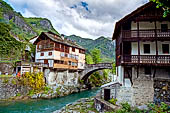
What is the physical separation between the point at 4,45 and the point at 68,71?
17073mm

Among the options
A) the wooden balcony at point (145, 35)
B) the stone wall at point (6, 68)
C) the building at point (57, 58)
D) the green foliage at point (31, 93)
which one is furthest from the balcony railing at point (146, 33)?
the stone wall at point (6, 68)

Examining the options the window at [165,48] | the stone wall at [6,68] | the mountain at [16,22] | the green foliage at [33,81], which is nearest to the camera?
the window at [165,48]

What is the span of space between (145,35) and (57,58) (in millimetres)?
20438

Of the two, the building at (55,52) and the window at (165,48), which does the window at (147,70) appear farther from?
the building at (55,52)

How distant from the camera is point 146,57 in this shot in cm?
1315

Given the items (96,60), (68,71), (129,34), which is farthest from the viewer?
(96,60)

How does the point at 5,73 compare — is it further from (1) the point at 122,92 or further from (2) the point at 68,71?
(1) the point at 122,92

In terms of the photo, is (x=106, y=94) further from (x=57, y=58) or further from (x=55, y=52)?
(x=55, y=52)

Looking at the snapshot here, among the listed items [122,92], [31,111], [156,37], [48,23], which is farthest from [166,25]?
[48,23]

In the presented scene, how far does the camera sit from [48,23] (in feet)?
459

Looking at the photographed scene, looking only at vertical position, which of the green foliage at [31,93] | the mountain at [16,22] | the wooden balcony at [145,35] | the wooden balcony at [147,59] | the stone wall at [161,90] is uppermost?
the mountain at [16,22]

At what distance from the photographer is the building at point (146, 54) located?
42.8 ft

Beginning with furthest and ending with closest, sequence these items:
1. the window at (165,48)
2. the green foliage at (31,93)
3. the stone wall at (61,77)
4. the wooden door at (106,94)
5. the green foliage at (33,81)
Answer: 1. the stone wall at (61,77)
2. the green foliage at (33,81)
3. the green foliage at (31,93)
4. the wooden door at (106,94)
5. the window at (165,48)

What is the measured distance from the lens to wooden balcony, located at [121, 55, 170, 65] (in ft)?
41.3
